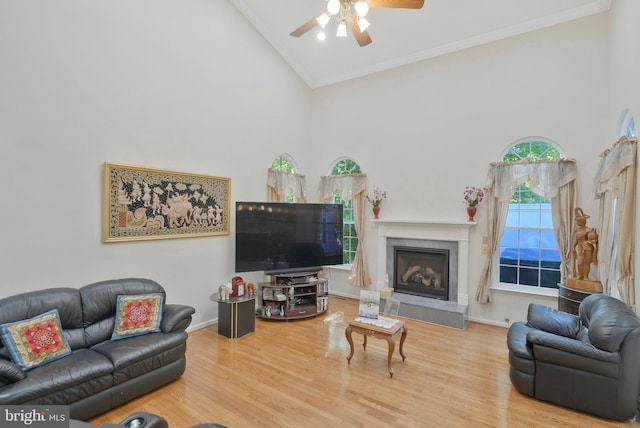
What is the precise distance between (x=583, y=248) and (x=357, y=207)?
344cm

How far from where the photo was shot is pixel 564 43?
4.26m

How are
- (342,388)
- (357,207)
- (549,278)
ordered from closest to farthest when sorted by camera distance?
(342,388)
(549,278)
(357,207)

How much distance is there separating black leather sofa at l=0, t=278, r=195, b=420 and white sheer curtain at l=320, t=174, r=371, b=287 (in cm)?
336

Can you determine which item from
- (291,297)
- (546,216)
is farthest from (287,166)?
(546,216)

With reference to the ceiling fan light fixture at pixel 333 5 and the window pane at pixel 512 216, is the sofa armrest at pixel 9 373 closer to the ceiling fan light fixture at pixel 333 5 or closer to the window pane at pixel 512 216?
the ceiling fan light fixture at pixel 333 5

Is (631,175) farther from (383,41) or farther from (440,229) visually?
(383,41)

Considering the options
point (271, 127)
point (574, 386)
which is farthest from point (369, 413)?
point (271, 127)

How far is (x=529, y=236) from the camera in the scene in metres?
4.62

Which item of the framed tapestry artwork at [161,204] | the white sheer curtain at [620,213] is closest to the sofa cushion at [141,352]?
the framed tapestry artwork at [161,204]

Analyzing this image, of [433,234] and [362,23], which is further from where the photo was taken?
[433,234]

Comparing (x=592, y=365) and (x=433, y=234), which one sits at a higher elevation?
(x=433, y=234)

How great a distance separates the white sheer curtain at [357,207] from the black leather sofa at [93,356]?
3364 mm

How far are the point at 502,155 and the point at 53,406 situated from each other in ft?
19.4

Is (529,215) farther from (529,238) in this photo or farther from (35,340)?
(35,340)
